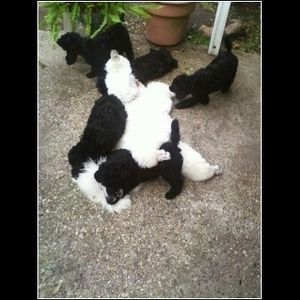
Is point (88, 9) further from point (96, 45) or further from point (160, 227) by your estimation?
point (160, 227)

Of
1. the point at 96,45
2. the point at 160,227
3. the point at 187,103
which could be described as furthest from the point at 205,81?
the point at 160,227

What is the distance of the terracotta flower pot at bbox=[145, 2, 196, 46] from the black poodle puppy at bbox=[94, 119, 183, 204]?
1.61 metres

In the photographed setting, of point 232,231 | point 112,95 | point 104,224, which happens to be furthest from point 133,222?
point 112,95

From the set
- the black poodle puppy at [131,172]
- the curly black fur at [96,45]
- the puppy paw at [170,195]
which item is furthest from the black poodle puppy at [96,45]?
the puppy paw at [170,195]

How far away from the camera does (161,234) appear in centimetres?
294

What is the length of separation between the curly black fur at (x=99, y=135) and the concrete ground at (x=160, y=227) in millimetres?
249

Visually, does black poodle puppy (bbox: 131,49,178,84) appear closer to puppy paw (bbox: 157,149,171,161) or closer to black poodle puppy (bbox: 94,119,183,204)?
black poodle puppy (bbox: 94,119,183,204)

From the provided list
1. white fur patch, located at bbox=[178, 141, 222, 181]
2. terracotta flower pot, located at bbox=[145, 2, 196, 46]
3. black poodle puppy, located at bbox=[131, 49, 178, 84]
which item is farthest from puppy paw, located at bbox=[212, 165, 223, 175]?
Answer: terracotta flower pot, located at bbox=[145, 2, 196, 46]

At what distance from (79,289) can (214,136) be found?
6.59 ft

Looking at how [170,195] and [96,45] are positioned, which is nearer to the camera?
[170,195]

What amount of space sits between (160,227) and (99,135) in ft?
3.22

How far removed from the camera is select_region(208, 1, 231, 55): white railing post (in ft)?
13.1

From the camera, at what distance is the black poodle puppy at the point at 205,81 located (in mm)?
3639

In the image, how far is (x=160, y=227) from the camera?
117 inches
